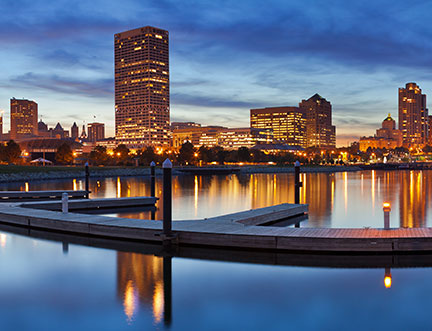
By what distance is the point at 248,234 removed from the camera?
1823cm

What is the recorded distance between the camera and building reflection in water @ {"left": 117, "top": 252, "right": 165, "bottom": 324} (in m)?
12.3

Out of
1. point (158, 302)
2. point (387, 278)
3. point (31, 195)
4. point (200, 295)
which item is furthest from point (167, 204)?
point (31, 195)

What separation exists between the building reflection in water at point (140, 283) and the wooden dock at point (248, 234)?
1.98m

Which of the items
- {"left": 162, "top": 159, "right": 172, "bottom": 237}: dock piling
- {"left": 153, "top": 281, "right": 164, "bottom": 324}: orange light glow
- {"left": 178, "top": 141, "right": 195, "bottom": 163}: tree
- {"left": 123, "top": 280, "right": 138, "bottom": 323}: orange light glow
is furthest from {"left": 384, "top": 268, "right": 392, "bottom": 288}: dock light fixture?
{"left": 178, "top": 141, "right": 195, "bottom": 163}: tree

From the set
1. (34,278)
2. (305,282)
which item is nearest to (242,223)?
(305,282)

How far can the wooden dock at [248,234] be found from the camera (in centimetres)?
1736

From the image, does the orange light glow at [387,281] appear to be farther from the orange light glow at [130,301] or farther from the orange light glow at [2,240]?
the orange light glow at [2,240]

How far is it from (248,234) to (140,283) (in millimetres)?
5286

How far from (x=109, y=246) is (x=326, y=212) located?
2143cm

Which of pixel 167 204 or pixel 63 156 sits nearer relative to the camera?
pixel 167 204

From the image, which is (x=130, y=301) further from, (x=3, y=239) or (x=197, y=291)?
(x=3, y=239)

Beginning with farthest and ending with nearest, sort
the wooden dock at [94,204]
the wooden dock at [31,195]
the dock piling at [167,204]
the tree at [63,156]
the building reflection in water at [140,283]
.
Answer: the tree at [63,156] → the wooden dock at [31,195] → the wooden dock at [94,204] → the dock piling at [167,204] → the building reflection in water at [140,283]

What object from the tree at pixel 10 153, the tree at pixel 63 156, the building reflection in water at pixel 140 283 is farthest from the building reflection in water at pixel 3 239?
the tree at pixel 63 156

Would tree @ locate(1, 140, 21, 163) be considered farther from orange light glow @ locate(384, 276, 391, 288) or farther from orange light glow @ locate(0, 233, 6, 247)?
orange light glow @ locate(384, 276, 391, 288)
